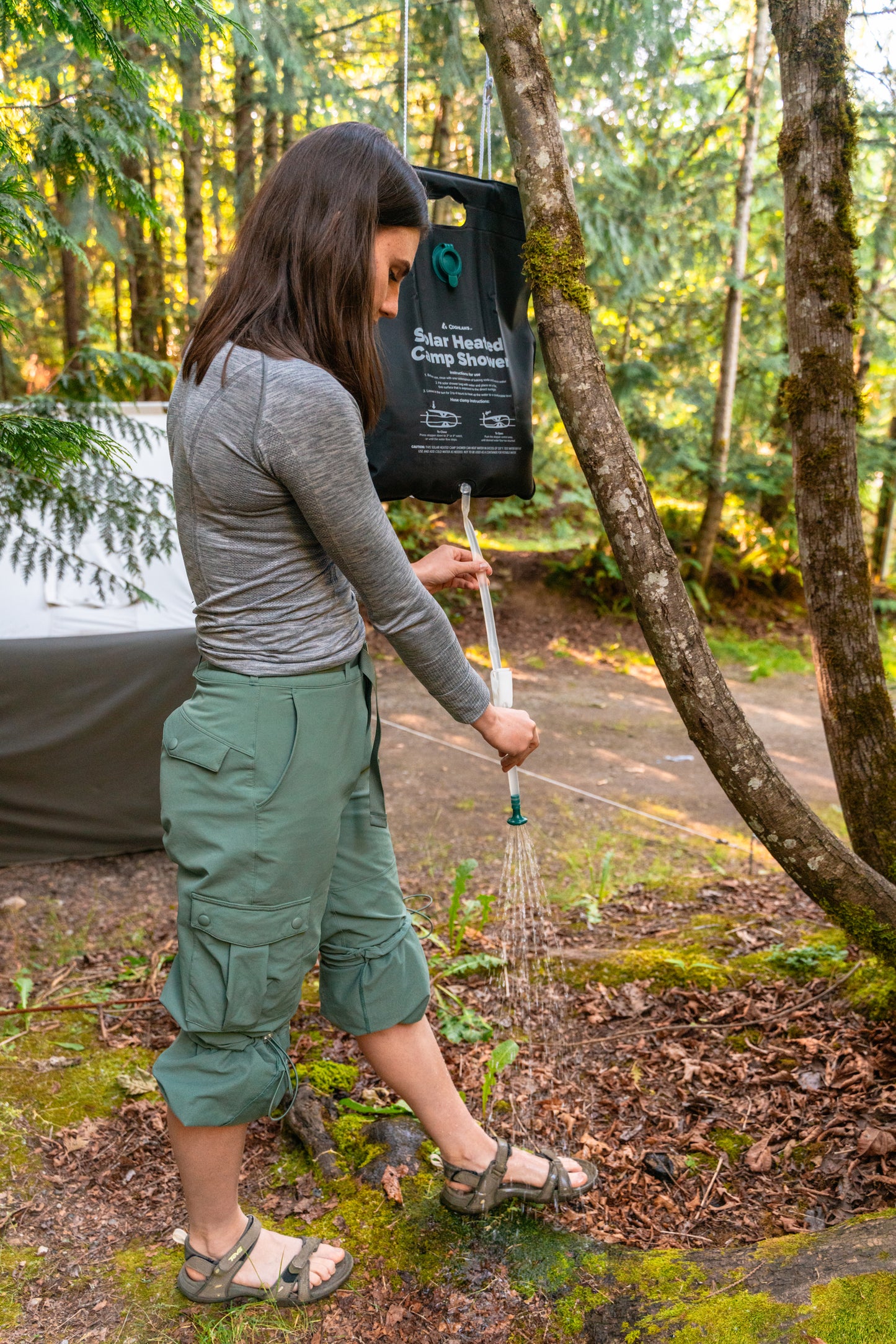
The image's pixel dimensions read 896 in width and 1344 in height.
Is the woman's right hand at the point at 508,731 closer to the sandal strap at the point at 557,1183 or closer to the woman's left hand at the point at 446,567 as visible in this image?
the woman's left hand at the point at 446,567

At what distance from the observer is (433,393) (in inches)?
84.4

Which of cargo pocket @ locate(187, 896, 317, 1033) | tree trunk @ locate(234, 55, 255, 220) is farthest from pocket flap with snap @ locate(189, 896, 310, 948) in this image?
tree trunk @ locate(234, 55, 255, 220)

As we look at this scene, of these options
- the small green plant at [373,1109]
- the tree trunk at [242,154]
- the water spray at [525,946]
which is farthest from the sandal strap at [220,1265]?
the tree trunk at [242,154]

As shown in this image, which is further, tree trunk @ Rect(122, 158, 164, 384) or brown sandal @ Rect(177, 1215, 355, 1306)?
tree trunk @ Rect(122, 158, 164, 384)

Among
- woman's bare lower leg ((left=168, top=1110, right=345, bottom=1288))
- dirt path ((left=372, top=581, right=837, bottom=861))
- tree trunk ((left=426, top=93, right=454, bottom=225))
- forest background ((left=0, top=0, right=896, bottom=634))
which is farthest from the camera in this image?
tree trunk ((left=426, top=93, right=454, bottom=225))

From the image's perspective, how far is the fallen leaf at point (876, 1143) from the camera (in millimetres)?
2088

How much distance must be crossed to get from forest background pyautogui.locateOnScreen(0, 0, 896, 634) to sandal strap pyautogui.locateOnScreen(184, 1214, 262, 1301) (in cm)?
380

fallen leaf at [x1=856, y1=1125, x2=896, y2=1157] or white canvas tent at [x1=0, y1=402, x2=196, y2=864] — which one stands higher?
white canvas tent at [x1=0, y1=402, x2=196, y2=864]

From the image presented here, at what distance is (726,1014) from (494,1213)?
3.47 feet

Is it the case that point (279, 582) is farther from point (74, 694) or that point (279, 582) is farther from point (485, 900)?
point (74, 694)

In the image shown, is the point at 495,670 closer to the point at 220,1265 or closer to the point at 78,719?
the point at 220,1265

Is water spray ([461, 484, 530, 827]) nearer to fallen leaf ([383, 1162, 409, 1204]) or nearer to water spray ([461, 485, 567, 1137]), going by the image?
water spray ([461, 485, 567, 1137])

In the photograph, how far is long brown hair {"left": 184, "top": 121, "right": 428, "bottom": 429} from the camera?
4.84 feet

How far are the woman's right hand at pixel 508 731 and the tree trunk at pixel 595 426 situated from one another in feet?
1.58
